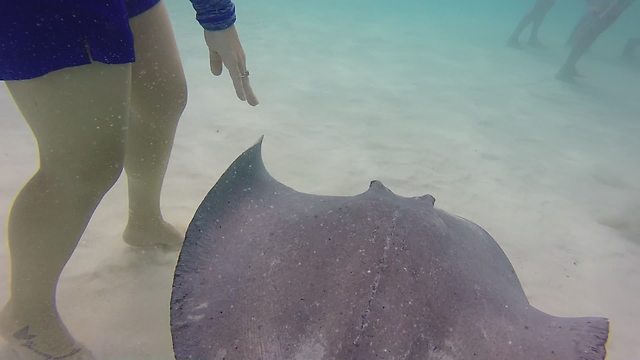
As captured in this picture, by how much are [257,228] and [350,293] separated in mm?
552

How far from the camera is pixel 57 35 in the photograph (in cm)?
159

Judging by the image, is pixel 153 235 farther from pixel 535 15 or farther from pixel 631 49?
pixel 631 49

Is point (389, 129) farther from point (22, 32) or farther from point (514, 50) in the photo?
point (514, 50)

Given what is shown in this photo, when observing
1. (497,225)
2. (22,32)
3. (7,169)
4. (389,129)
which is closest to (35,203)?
(22,32)

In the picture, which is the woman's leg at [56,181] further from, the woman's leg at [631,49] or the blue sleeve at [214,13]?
the woman's leg at [631,49]

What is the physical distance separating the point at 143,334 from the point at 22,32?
1785 millimetres

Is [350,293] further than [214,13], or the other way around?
[214,13]

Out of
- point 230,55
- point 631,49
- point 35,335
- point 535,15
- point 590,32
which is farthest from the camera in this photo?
point 631,49

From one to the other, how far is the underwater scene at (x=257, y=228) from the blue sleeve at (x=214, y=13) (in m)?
0.01

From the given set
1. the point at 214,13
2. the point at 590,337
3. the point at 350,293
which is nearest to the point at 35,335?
the point at 350,293

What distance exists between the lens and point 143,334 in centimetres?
257

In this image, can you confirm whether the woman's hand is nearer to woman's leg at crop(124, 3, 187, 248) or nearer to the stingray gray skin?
woman's leg at crop(124, 3, 187, 248)

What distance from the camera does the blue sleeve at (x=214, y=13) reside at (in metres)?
2.21

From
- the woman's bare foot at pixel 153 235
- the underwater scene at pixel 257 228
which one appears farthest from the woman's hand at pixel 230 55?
the woman's bare foot at pixel 153 235
